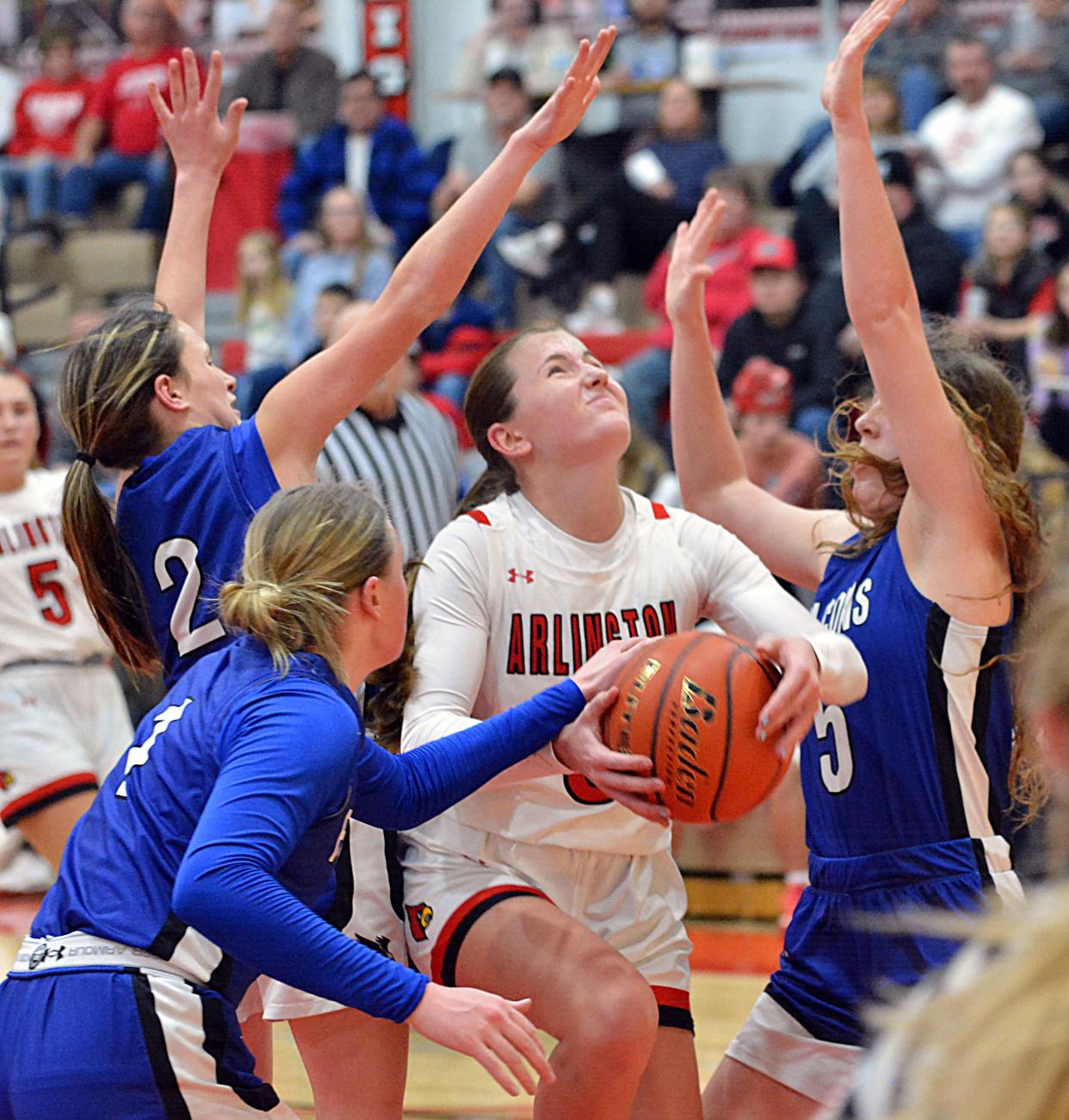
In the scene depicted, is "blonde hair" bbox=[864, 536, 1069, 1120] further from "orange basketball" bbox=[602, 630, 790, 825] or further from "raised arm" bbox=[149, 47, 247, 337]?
"raised arm" bbox=[149, 47, 247, 337]

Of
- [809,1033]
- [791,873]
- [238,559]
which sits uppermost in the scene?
[238,559]

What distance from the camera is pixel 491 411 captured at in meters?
3.49

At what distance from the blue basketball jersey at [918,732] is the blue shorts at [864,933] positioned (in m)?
0.04

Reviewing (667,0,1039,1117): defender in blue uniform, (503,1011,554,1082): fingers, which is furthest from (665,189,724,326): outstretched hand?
→ (503,1011,554,1082): fingers

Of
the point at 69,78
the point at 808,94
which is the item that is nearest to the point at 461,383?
the point at 808,94

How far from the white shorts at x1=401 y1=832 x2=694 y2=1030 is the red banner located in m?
10.6

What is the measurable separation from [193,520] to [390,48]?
1062cm

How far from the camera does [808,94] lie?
1154cm

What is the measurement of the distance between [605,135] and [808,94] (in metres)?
1.71

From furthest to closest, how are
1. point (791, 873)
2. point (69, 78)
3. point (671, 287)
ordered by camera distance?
point (69, 78) → point (791, 873) → point (671, 287)

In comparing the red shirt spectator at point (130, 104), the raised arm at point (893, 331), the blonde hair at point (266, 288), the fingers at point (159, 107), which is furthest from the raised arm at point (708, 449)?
the red shirt spectator at point (130, 104)

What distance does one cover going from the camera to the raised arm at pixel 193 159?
11.9 ft

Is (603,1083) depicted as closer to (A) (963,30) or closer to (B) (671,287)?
(B) (671,287)

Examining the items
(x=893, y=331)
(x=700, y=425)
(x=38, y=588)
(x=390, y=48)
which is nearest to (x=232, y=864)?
(x=893, y=331)
